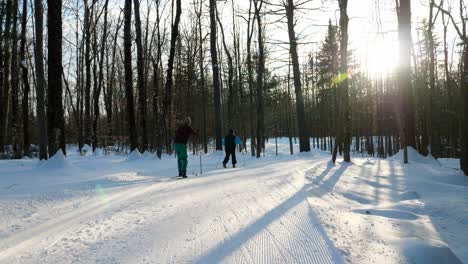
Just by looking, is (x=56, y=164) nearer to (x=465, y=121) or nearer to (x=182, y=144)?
(x=182, y=144)

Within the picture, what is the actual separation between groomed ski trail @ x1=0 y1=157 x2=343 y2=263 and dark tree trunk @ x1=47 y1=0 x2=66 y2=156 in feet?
15.3

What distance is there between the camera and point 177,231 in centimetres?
404

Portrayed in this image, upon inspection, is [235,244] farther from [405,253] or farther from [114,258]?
[405,253]

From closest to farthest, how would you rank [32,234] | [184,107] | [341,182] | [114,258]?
[114,258]
[32,234]
[341,182]
[184,107]

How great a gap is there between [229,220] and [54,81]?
318 inches

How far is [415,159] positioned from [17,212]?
13271mm

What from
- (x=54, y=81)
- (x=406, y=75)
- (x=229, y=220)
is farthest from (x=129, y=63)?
(x=229, y=220)

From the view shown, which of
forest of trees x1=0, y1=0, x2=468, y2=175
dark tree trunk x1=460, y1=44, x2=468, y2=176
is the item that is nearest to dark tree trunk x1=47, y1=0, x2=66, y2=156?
forest of trees x1=0, y1=0, x2=468, y2=175

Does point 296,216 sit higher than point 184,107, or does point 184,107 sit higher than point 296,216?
point 184,107

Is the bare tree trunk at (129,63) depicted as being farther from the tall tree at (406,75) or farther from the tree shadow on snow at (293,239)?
the tall tree at (406,75)

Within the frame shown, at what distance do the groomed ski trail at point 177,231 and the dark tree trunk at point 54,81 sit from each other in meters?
4.66

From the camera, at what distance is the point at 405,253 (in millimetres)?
3678

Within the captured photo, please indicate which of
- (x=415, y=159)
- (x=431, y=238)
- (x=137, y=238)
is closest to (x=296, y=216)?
(x=431, y=238)

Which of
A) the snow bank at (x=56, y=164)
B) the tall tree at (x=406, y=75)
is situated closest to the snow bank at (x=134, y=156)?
the snow bank at (x=56, y=164)
